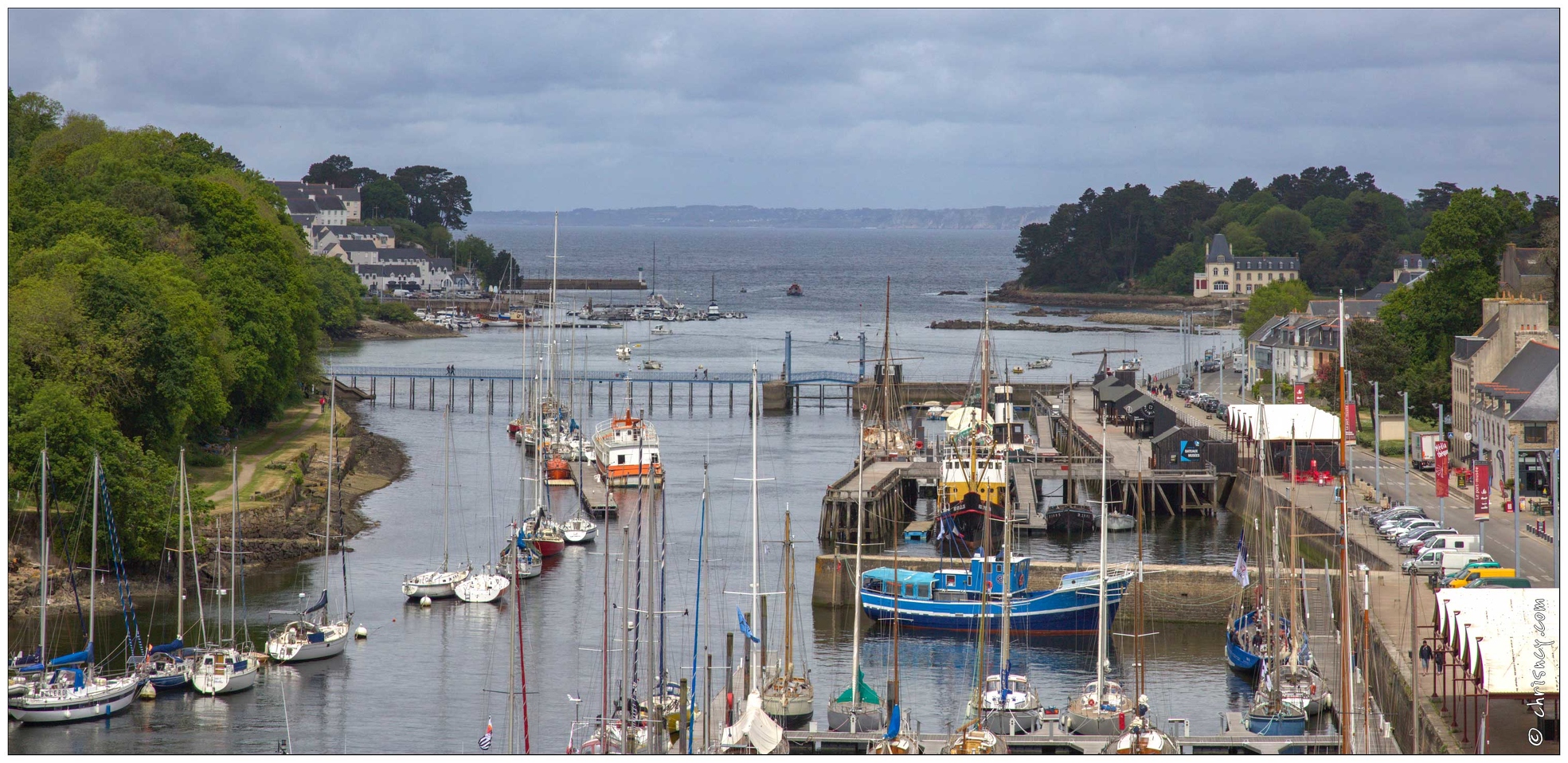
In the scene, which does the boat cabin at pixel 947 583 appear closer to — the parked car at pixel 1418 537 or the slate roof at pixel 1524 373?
the parked car at pixel 1418 537

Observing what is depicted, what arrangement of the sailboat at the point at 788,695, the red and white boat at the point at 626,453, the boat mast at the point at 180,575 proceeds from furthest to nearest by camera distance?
the red and white boat at the point at 626,453
the boat mast at the point at 180,575
the sailboat at the point at 788,695

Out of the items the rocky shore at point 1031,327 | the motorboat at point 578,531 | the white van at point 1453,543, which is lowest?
the motorboat at point 578,531

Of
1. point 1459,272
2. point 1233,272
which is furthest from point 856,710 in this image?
point 1233,272

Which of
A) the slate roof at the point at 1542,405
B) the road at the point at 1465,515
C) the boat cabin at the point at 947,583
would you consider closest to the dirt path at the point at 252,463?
the boat cabin at the point at 947,583

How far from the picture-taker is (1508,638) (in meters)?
27.9

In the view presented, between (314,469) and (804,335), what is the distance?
84.7 m

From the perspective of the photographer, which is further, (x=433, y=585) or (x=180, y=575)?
(x=433, y=585)

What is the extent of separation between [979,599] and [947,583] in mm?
932

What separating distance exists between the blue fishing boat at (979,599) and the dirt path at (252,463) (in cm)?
2039

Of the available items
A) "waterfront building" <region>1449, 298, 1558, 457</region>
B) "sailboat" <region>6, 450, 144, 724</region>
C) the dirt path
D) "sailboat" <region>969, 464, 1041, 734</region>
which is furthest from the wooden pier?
"waterfront building" <region>1449, 298, 1558, 457</region>

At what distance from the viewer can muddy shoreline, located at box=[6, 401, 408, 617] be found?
40.2 metres

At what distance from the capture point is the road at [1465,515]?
1555 inches

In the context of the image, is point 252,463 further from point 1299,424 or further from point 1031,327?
point 1031,327

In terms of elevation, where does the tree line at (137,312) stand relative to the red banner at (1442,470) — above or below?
above
